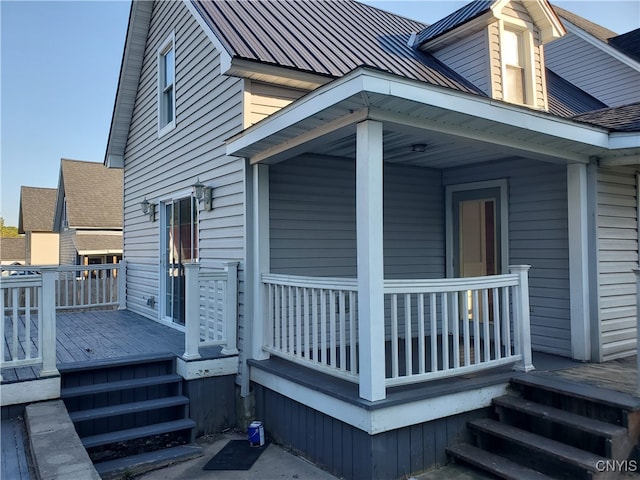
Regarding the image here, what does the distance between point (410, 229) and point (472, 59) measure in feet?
8.31

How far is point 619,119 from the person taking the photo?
4.95 m

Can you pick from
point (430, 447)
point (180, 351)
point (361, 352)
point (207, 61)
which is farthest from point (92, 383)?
point (207, 61)

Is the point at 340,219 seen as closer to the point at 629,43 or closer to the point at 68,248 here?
the point at 629,43

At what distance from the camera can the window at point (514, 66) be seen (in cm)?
613

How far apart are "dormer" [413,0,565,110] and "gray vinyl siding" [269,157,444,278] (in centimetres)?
148

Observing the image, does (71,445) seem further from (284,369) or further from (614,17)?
(614,17)

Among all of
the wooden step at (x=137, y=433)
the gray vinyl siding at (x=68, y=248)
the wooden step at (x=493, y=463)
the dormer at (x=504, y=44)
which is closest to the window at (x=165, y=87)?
the dormer at (x=504, y=44)

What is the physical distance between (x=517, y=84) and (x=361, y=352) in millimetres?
4827

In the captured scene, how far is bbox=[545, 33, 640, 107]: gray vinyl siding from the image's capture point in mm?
8031

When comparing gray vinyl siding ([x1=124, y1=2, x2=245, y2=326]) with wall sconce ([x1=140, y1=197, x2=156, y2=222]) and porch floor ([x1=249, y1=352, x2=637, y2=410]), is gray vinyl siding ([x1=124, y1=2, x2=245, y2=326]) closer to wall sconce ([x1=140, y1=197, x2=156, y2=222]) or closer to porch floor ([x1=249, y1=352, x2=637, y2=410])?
wall sconce ([x1=140, y1=197, x2=156, y2=222])

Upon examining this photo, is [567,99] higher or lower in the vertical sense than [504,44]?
lower

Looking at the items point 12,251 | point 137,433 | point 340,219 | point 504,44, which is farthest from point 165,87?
point 12,251

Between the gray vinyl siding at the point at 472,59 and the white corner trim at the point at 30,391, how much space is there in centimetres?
603

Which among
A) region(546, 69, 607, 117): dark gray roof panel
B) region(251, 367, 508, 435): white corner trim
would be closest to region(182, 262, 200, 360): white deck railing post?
region(251, 367, 508, 435): white corner trim
